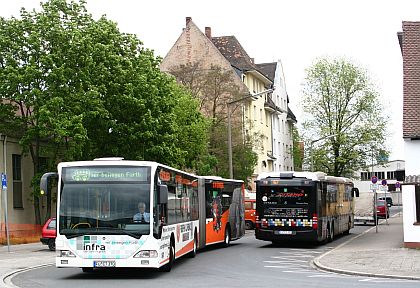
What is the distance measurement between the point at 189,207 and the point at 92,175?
6587 mm

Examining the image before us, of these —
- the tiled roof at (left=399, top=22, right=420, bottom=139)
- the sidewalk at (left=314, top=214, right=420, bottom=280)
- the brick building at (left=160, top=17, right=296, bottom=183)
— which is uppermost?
the brick building at (left=160, top=17, right=296, bottom=183)

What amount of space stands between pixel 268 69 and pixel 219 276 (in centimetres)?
6966

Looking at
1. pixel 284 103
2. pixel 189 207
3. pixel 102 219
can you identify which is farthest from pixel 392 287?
pixel 284 103

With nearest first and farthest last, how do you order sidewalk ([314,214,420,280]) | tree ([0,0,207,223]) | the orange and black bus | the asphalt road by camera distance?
the asphalt road → sidewalk ([314,214,420,280]) → the orange and black bus → tree ([0,0,207,223])

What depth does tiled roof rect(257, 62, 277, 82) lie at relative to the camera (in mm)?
86500

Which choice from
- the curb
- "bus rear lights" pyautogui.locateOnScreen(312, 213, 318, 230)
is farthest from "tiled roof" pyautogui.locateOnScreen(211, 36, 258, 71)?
the curb

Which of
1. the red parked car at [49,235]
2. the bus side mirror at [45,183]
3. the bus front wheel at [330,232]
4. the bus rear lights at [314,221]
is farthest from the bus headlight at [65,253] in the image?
the bus front wheel at [330,232]

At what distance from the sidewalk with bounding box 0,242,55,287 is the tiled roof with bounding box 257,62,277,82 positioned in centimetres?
5208

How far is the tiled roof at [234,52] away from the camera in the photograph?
74.4 meters

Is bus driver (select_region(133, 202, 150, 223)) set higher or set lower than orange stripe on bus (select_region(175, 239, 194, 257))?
higher

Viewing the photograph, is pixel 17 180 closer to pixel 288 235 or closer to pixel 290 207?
pixel 290 207

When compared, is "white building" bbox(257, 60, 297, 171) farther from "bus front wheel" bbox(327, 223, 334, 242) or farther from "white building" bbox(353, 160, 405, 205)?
"bus front wheel" bbox(327, 223, 334, 242)

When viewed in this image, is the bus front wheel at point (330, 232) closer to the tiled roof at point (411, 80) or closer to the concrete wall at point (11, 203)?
the tiled roof at point (411, 80)

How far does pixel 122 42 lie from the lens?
43.9 m
